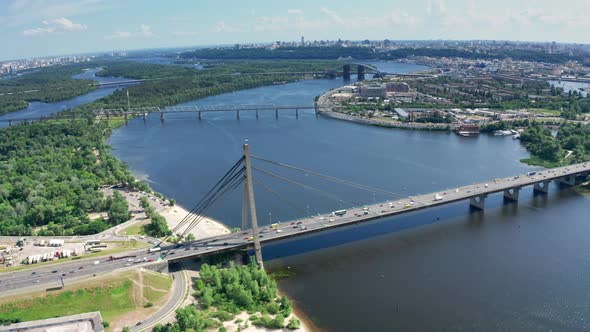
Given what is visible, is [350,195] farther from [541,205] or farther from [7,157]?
[7,157]

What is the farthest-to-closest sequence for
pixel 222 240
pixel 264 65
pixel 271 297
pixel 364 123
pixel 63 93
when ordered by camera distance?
1. pixel 264 65
2. pixel 63 93
3. pixel 364 123
4. pixel 222 240
5. pixel 271 297

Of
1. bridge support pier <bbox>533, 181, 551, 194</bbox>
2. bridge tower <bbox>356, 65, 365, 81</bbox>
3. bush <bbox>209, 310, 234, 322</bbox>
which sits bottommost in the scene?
bush <bbox>209, 310, 234, 322</bbox>

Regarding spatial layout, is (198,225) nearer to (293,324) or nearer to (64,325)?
(293,324)

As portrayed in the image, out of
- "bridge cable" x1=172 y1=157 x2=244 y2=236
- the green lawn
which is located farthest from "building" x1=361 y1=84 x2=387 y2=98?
the green lawn

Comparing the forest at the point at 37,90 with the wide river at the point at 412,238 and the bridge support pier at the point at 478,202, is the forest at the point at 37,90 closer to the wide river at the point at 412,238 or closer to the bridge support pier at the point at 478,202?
the wide river at the point at 412,238

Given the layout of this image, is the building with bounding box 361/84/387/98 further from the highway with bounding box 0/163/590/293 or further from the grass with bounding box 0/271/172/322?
the grass with bounding box 0/271/172/322

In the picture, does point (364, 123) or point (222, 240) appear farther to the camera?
point (364, 123)

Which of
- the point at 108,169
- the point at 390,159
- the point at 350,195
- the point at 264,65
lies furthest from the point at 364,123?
the point at 264,65
